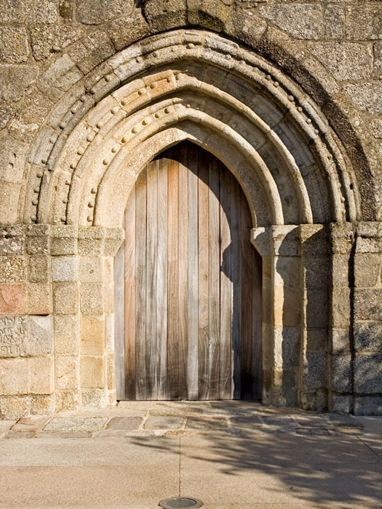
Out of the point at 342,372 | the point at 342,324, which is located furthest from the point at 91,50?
the point at 342,372

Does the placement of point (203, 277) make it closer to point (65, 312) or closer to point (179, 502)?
point (65, 312)

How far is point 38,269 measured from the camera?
5.74 metres

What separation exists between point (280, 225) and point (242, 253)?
1.79 feet

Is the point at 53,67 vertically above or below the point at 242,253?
above

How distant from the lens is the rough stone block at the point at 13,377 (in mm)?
5715

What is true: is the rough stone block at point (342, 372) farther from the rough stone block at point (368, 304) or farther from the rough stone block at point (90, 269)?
the rough stone block at point (90, 269)

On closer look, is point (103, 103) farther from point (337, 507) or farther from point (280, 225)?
point (337, 507)

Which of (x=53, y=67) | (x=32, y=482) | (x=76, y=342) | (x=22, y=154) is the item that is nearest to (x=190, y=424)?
(x=76, y=342)

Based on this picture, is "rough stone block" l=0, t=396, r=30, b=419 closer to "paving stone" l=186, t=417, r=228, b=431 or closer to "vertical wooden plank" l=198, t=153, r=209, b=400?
"paving stone" l=186, t=417, r=228, b=431

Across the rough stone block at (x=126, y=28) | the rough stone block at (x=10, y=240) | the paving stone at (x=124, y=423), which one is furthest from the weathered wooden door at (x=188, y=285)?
the rough stone block at (x=126, y=28)

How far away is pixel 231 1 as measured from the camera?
5.78 meters

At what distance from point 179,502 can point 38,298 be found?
8.24 feet

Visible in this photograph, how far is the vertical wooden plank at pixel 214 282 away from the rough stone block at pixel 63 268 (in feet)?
4.32

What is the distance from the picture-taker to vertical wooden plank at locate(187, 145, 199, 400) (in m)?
6.36
